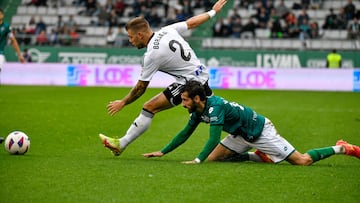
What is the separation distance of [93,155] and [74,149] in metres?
0.86

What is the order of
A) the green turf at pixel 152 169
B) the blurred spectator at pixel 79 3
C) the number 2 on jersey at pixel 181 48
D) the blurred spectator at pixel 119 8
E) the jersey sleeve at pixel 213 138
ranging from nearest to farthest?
the green turf at pixel 152 169 → the jersey sleeve at pixel 213 138 → the number 2 on jersey at pixel 181 48 → the blurred spectator at pixel 119 8 → the blurred spectator at pixel 79 3

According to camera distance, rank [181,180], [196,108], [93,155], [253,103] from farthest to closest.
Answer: [253,103]
[93,155]
[196,108]
[181,180]

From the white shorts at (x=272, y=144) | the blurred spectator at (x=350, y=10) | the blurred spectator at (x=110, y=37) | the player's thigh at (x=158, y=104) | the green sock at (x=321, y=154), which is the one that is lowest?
the blurred spectator at (x=110, y=37)

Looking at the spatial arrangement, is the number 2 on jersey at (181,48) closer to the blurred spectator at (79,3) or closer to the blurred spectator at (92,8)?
the blurred spectator at (92,8)

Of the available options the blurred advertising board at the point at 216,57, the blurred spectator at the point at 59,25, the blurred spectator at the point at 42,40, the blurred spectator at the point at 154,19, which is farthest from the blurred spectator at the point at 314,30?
the blurred spectator at the point at 42,40

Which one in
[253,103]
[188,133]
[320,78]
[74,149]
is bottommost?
[320,78]

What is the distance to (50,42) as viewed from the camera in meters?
36.1

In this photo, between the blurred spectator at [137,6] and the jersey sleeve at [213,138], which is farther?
the blurred spectator at [137,6]

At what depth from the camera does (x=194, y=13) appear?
36.8m

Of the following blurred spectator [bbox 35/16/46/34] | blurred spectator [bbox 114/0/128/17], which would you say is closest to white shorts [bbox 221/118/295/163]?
blurred spectator [bbox 35/16/46/34]

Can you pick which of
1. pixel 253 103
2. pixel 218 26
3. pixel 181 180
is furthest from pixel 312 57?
pixel 181 180

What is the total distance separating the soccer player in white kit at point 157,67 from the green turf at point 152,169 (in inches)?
22.1

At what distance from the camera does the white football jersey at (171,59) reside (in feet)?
34.6

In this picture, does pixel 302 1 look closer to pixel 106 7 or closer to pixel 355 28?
pixel 355 28
